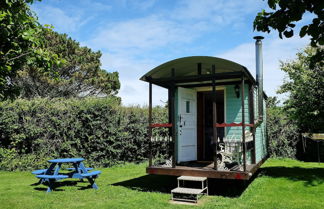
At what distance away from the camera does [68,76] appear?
21266 millimetres

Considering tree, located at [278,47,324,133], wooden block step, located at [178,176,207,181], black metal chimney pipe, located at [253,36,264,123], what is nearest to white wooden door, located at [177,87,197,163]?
wooden block step, located at [178,176,207,181]

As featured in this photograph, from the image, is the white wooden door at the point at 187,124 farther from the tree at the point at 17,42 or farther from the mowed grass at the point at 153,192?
the tree at the point at 17,42

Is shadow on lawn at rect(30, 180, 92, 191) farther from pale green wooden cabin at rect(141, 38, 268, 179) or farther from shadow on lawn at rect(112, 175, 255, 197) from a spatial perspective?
pale green wooden cabin at rect(141, 38, 268, 179)

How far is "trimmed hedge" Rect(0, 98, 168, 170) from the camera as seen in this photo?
10016 mm

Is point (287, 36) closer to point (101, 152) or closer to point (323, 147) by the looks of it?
point (101, 152)

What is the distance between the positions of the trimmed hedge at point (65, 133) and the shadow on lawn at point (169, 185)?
245cm

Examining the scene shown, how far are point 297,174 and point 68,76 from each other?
17.1 m

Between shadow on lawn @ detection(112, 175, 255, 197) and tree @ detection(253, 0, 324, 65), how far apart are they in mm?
4687

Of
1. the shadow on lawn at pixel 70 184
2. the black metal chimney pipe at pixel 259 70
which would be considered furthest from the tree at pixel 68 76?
the black metal chimney pipe at pixel 259 70

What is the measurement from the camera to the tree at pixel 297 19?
2231 millimetres

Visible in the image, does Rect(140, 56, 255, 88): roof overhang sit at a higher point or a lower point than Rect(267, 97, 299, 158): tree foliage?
higher

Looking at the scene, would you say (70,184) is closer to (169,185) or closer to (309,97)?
(169,185)

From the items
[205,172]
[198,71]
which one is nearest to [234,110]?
[198,71]

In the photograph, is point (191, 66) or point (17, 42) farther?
point (191, 66)
